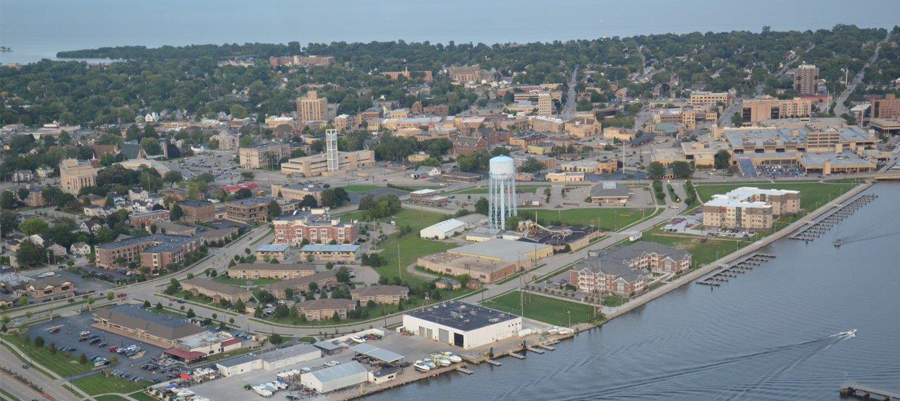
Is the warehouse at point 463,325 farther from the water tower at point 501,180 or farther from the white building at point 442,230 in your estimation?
the water tower at point 501,180

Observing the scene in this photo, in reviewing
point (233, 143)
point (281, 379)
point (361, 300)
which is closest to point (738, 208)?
point (361, 300)

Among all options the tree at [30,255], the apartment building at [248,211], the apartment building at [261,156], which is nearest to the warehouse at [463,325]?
the tree at [30,255]

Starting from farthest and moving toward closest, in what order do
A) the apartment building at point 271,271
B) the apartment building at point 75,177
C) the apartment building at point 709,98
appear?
the apartment building at point 709,98
the apartment building at point 75,177
the apartment building at point 271,271

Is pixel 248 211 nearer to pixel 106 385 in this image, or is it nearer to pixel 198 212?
pixel 198 212

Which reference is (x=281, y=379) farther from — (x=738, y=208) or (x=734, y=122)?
(x=734, y=122)

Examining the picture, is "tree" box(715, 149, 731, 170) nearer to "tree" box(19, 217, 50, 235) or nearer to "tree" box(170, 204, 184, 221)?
"tree" box(170, 204, 184, 221)

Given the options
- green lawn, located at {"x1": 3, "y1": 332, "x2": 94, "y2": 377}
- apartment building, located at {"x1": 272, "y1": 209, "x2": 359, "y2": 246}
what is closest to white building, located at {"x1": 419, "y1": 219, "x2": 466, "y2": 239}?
apartment building, located at {"x1": 272, "y1": 209, "x2": 359, "y2": 246}

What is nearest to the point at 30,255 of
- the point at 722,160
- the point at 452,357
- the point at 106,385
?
the point at 106,385
